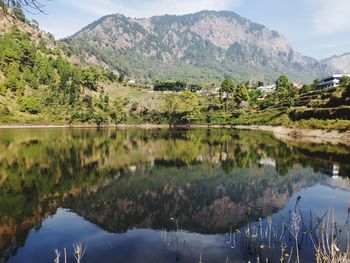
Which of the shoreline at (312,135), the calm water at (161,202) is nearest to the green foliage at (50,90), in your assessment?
the shoreline at (312,135)

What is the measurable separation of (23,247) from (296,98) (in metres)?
143

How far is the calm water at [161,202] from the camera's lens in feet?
70.7

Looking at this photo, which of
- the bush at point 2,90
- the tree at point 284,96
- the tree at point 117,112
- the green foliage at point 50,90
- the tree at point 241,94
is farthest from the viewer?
the tree at point 241,94

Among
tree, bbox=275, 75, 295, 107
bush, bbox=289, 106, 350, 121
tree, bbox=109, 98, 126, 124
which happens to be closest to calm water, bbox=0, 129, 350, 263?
bush, bbox=289, 106, 350, 121

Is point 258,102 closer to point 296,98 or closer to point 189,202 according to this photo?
point 296,98

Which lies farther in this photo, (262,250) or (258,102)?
(258,102)

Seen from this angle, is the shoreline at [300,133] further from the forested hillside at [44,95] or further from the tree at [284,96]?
the tree at [284,96]

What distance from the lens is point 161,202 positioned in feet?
108

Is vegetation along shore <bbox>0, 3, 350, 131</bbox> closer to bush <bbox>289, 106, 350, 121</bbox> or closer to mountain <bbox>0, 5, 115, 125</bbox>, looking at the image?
mountain <bbox>0, 5, 115, 125</bbox>

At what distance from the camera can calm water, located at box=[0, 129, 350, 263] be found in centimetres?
2156

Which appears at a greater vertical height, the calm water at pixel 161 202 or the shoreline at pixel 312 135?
the shoreline at pixel 312 135

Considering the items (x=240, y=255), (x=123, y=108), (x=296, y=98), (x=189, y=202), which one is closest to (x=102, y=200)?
(x=189, y=202)

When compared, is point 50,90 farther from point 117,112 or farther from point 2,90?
point 117,112

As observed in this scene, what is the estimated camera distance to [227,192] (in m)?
37.4
